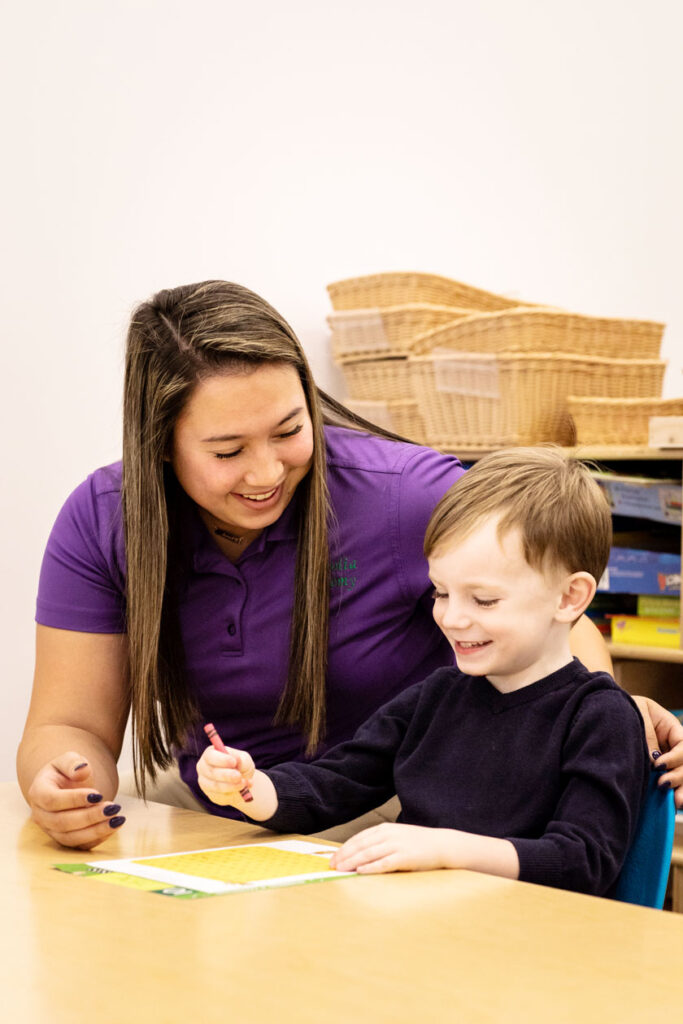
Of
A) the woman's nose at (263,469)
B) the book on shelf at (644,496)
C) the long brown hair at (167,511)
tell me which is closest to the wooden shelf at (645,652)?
the book on shelf at (644,496)

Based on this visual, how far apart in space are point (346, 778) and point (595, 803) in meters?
0.29

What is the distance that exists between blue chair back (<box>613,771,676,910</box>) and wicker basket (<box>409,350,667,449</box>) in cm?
152

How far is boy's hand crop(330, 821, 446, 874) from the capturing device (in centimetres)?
100

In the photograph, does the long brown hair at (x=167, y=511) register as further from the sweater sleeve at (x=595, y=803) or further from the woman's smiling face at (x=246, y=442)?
the sweater sleeve at (x=595, y=803)

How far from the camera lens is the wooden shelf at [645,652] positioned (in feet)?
7.74

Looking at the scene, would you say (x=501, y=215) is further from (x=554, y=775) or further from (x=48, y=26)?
(x=554, y=775)

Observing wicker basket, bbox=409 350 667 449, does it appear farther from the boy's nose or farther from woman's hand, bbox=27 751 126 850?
woman's hand, bbox=27 751 126 850

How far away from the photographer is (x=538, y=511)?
116cm

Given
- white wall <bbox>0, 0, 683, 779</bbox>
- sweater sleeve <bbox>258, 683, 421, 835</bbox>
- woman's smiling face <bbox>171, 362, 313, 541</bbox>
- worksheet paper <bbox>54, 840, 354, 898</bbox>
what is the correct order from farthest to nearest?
1. white wall <bbox>0, 0, 683, 779</bbox>
2. woman's smiling face <bbox>171, 362, 313, 541</bbox>
3. sweater sleeve <bbox>258, 683, 421, 835</bbox>
4. worksheet paper <bbox>54, 840, 354, 898</bbox>

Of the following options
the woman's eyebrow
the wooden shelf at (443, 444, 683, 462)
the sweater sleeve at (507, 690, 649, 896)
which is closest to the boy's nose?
the sweater sleeve at (507, 690, 649, 896)

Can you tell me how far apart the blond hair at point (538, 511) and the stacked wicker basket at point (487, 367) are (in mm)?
1294

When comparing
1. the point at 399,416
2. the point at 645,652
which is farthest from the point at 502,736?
the point at 399,416

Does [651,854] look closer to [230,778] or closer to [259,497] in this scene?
[230,778]

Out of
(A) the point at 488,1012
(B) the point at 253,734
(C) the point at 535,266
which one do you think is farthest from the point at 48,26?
(A) the point at 488,1012
